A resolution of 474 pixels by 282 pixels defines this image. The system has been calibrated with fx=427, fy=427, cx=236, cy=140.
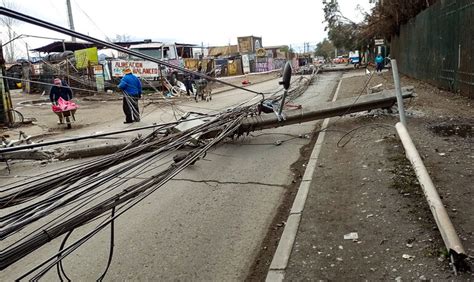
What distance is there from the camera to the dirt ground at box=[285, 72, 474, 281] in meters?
3.66

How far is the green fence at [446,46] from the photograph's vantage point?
40.1 ft

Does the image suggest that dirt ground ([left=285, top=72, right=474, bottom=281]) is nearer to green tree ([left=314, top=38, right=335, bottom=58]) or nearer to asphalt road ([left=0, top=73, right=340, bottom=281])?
asphalt road ([left=0, top=73, right=340, bottom=281])

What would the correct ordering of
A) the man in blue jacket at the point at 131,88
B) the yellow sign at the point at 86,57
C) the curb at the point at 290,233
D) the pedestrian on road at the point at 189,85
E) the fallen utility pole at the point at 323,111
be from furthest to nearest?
the yellow sign at the point at 86,57
the pedestrian on road at the point at 189,85
the man in blue jacket at the point at 131,88
the fallen utility pole at the point at 323,111
the curb at the point at 290,233

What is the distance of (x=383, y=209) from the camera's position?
4777mm

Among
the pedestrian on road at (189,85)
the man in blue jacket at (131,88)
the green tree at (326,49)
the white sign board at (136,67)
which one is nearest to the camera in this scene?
the man in blue jacket at (131,88)

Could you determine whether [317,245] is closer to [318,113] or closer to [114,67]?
[318,113]

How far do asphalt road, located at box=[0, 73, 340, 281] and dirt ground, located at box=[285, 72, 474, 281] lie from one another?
0.62 meters

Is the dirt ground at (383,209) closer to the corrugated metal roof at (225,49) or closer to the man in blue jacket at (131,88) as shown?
the man in blue jacket at (131,88)

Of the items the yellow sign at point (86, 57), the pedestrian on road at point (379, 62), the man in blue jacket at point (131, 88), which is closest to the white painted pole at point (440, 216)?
the man in blue jacket at point (131, 88)

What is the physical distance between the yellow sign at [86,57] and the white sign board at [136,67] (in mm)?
1166

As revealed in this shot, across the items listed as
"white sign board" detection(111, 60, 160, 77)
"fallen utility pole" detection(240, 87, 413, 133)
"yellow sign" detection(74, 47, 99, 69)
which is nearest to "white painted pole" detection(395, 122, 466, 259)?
"fallen utility pole" detection(240, 87, 413, 133)

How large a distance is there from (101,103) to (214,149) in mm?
17881

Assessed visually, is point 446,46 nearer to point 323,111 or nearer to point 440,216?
point 323,111

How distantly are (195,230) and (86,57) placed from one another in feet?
82.9
